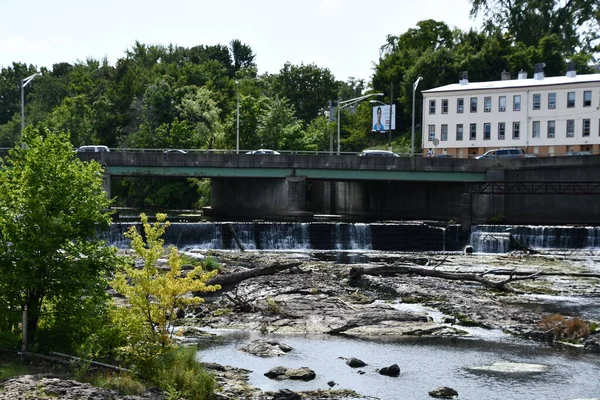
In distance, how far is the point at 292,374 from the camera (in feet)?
81.7

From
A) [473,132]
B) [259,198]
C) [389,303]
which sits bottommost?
[389,303]

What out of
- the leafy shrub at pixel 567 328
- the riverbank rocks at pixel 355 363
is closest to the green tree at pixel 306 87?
the leafy shrub at pixel 567 328

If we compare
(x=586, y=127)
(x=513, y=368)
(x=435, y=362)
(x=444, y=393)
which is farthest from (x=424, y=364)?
(x=586, y=127)

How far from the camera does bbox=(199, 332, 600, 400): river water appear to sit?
78.5 ft

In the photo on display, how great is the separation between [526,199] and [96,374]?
2294 inches

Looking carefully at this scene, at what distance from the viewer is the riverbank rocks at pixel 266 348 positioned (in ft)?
90.8

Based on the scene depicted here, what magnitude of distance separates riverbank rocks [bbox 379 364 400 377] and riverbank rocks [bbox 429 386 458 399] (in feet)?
6.98

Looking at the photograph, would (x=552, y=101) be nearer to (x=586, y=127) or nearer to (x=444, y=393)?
(x=586, y=127)

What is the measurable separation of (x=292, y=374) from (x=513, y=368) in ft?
21.5

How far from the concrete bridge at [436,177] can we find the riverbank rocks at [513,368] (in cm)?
4162

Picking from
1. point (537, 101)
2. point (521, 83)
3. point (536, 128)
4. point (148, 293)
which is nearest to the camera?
point (148, 293)

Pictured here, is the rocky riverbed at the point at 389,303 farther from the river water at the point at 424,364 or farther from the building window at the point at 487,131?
the building window at the point at 487,131

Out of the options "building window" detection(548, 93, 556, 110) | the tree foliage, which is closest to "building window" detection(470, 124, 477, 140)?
"building window" detection(548, 93, 556, 110)

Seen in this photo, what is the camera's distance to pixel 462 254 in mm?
60594
